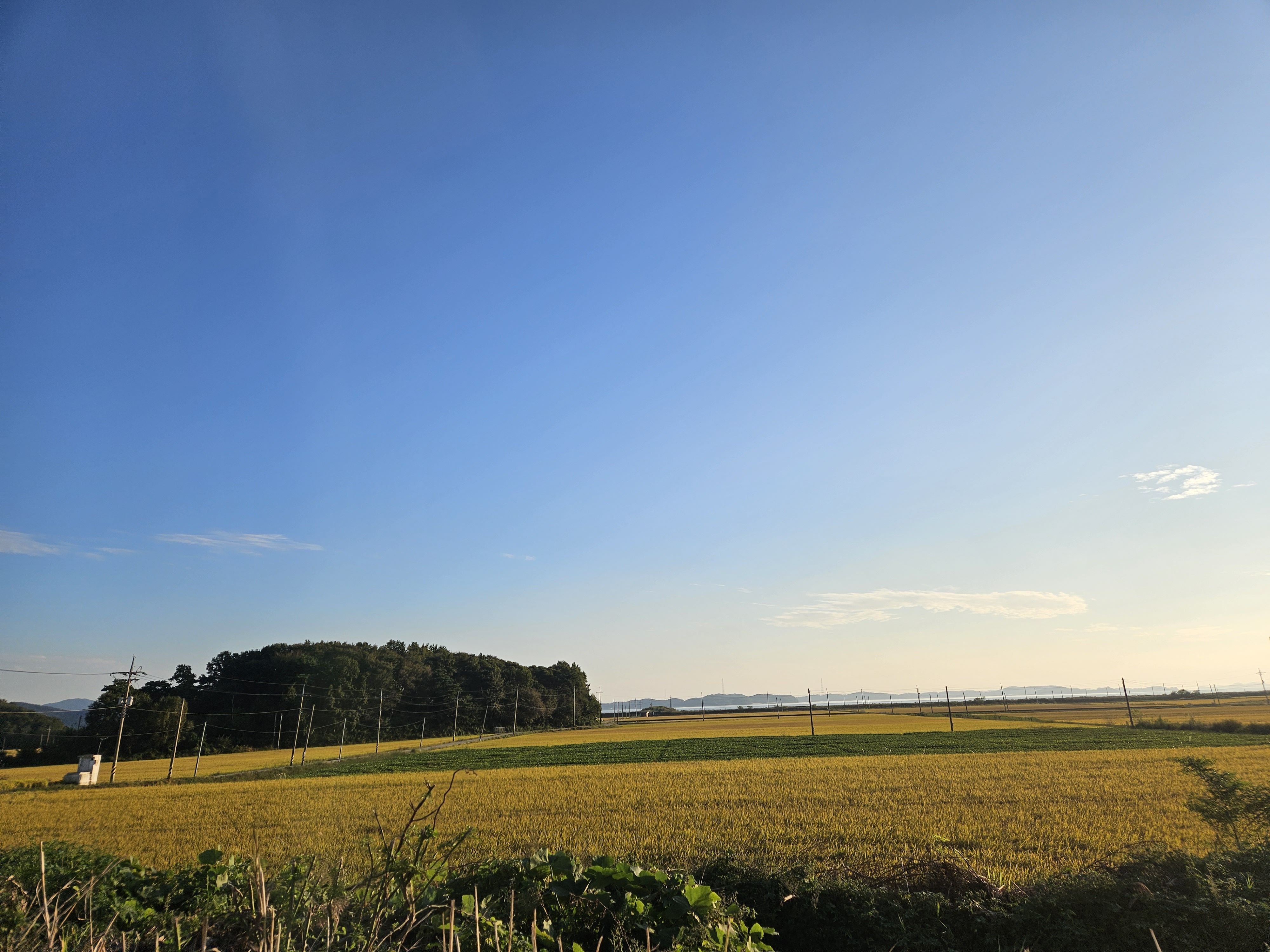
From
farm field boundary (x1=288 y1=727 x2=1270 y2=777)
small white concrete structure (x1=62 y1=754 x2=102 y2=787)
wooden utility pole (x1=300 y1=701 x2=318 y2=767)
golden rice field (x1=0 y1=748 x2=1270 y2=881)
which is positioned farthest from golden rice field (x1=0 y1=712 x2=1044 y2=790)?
golden rice field (x1=0 y1=748 x2=1270 y2=881)

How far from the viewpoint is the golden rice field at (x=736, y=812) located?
1161 centimetres

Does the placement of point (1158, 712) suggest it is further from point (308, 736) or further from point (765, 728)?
point (308, 736)

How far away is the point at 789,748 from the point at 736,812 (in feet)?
92.7

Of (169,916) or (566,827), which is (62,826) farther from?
Answer: (169,916)

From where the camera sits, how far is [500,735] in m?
85.1

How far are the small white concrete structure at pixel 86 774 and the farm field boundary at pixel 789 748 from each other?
9.02 meters

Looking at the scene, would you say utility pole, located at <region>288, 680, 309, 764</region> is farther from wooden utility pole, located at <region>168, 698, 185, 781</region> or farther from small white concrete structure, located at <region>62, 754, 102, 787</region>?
small white concrete structure, located at <region>62, 754, 102, 787</region>

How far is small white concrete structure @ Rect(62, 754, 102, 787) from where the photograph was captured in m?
34.0

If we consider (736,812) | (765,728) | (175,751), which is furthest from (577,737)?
(736,812)

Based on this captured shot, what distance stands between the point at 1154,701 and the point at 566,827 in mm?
159614

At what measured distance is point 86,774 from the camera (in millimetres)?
34312

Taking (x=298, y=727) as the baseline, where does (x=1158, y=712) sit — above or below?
below

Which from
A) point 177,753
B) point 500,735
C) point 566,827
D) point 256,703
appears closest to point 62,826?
point 566,827

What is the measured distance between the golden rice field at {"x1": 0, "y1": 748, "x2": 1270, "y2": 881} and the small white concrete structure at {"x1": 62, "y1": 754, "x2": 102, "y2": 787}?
498cm
